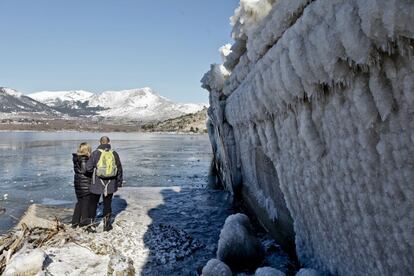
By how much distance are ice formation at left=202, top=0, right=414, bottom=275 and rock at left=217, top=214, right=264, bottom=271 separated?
62 centimetres

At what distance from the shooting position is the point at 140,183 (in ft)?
55.8

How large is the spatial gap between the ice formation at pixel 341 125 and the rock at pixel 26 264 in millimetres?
3437

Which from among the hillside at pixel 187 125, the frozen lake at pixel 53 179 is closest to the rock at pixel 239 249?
the frozen lake at pixel 53 179

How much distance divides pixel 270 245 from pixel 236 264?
42.7 inches

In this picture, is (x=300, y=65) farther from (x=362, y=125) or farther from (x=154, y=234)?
(x=154, y=234)

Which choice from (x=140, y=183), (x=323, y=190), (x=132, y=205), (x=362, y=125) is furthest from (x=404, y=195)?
(x=140, y=183)

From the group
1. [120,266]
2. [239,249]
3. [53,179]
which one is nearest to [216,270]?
[239,249]

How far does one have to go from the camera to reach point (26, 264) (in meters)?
5.23

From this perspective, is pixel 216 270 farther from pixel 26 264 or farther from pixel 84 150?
pixel 84 150

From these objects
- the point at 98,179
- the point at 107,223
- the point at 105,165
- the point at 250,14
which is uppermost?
the point at 250,14

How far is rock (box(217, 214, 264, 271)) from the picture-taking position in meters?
5.55

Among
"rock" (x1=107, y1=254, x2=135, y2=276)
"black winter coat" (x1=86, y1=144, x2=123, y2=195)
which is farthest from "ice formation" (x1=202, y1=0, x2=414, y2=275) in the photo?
"black winter coat" (x1=86, y1=144, x2=123, y2=195)

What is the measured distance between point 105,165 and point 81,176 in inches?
26.3

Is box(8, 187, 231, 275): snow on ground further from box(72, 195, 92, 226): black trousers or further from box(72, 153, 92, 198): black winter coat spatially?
box(72, 153, 92, 198): black winter coat
